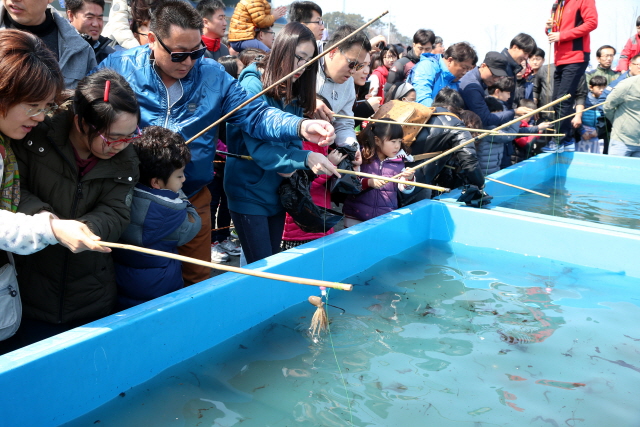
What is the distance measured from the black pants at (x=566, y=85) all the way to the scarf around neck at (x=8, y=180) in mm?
7098

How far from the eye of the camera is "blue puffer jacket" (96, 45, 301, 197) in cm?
260

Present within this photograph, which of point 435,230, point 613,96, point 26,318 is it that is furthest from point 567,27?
point 26,318

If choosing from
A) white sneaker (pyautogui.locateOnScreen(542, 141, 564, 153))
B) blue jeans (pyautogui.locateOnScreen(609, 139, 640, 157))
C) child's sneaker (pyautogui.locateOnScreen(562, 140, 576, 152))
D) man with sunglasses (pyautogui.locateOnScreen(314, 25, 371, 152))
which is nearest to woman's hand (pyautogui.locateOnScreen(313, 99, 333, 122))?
man with sunglasses (pyautogui.locateOnScreen(314, 25, 371, 152))

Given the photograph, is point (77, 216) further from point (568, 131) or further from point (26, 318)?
point (568, 131)

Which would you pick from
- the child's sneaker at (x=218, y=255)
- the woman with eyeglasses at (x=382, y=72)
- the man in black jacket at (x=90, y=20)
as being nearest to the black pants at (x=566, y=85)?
the woman with eyeglasses at (x=382, y=72)

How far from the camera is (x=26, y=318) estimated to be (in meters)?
2.07

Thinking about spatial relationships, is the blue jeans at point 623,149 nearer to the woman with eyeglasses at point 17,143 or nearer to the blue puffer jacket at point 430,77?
the blue puffer jacket at point 430,77

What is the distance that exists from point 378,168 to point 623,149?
196 inches

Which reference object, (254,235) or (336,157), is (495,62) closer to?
(336,157)

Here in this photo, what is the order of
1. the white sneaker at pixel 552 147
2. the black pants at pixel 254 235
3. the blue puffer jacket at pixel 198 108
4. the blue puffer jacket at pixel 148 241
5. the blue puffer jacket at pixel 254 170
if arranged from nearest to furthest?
the blue puffer jacket at pixel 148 241 → the blue puffer jacket at pixel 198 108 → the blue puffer jacket at pixel 254 170 → the black pants at pixel 254 235 → the white sneaker at pixel 552 147

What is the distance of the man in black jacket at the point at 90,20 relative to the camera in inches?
141

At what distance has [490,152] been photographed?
5828mm

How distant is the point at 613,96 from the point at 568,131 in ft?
3.08

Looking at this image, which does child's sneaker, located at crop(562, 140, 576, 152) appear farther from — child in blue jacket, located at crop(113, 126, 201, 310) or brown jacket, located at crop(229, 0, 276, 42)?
child in blue jacket, located at crop(113, 126, 201, 310)
